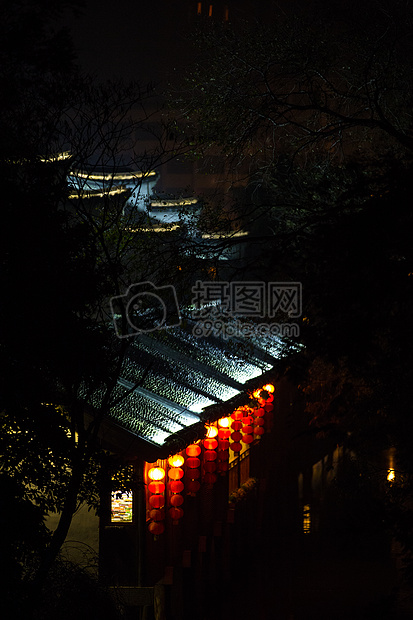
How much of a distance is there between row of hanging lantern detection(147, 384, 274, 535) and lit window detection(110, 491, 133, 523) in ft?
1.10

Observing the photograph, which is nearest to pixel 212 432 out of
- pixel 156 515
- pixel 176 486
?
pixel 176 486

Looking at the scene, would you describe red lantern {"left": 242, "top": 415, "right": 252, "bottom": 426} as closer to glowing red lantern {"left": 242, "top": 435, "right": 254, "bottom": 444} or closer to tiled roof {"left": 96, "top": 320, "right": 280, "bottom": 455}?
glowing red lantern {"left": 242, "top": 435, "right": 254, "bottom": 444}

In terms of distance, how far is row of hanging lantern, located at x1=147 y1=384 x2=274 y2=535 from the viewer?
11.4m

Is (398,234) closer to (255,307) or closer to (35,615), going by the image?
(35,615)

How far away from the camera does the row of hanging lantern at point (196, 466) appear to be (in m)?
11.4

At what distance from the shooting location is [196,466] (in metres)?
12.7

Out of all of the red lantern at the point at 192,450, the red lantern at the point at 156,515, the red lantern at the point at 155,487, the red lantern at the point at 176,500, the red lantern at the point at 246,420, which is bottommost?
the red lantern at the point at 156,515

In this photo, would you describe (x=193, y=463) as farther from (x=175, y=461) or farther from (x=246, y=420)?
(x=246, y=420)

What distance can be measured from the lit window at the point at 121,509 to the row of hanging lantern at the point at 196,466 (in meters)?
0.33

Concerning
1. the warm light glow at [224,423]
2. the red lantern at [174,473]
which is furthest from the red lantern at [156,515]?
the warm light glow at [224,423]

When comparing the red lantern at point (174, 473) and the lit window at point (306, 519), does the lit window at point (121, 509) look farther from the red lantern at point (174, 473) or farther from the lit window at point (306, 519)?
the lit window at point (306, 519)

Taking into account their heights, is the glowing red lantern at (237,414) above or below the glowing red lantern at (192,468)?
above

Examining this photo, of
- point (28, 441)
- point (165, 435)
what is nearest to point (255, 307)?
point (165, 435)

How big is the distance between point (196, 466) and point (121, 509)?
6.23ft
